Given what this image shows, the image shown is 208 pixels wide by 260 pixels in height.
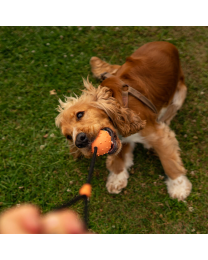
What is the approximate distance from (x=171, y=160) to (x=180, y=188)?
539 mm

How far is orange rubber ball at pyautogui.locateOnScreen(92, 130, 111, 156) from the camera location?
8.38 feet

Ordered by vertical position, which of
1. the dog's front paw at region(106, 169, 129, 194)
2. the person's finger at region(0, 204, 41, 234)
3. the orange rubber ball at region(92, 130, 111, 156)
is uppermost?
the person's finger at region(0, 204, 41, 234)

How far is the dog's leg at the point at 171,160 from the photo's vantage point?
3.48 metres

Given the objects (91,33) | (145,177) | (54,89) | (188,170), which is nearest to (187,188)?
(188,170)

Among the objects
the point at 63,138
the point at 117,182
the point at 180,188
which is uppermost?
the point at 63,138

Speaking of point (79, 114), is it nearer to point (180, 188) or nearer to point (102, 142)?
point (102, 142)

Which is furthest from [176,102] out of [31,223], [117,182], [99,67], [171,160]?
[31,223]

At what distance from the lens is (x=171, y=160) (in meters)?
3.53

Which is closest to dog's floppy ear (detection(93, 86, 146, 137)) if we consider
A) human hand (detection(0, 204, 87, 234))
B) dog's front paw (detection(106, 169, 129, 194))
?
dog's front paw (detection(106, 169, 129, 194))

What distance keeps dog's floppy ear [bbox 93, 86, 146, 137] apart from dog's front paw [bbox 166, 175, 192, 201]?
130 centimetres

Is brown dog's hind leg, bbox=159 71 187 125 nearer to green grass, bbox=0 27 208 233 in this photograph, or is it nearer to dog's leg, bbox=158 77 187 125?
dog's leg, bbox=158 77 187 125

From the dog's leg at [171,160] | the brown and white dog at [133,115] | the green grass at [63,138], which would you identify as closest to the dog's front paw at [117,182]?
the brown and white dog at [133,115]

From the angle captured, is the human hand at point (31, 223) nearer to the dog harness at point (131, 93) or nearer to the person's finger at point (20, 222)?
the person's finger at point (20, 222)

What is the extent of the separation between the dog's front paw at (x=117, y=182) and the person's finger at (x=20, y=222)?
2.83 meters
